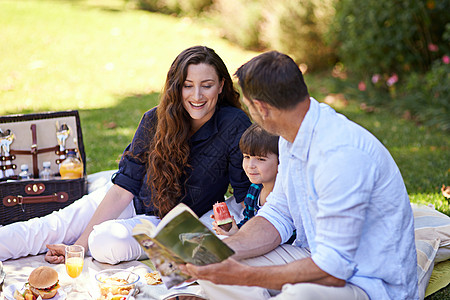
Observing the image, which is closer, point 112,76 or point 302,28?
point 302,28

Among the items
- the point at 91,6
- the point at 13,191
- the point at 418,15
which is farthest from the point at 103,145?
the point at 91,6

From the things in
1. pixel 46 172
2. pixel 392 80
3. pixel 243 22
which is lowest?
pixel 46 172

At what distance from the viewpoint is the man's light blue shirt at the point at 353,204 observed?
224 cm

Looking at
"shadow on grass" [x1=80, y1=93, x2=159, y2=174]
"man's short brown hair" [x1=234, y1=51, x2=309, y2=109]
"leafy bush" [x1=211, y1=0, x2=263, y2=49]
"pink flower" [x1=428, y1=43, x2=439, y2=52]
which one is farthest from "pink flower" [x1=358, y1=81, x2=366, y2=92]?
"man's short brown hair" [x1=234, y1=51, x2=309, y2=109]

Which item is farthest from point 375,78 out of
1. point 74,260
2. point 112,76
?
point 74,260

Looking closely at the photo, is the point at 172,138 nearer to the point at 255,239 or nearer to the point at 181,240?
the point at 255,239

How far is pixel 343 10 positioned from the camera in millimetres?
8758

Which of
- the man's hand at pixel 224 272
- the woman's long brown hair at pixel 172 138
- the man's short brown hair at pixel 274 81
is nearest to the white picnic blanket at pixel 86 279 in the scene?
the woman's long brown hair at pixel 172 138

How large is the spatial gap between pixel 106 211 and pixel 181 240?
63.8 inches

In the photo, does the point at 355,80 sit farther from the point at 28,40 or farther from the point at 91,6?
the point at 91,6

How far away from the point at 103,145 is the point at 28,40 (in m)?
6.31

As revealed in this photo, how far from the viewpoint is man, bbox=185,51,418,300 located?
225cm

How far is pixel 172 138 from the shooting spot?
141 inches

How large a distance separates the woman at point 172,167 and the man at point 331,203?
1133 mm
